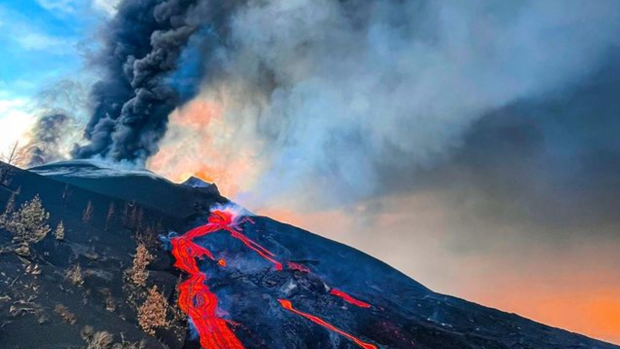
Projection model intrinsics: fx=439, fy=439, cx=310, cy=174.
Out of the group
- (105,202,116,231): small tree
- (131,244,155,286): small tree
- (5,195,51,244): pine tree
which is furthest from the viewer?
(105,202,116,231): small tree

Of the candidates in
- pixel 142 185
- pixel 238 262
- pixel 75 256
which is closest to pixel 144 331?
pixel 75 256

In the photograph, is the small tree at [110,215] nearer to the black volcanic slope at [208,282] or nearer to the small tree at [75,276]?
the black volcanic slope at [208,282]

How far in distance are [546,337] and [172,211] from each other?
1725 inches

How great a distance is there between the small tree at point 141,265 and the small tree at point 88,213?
18.9ft

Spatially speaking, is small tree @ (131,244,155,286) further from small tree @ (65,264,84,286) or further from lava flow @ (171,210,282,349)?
small tree @ (65,264,84,286)

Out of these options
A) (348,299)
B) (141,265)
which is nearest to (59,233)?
(141,265)

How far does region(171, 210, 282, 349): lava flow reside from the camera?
30281 millimetres

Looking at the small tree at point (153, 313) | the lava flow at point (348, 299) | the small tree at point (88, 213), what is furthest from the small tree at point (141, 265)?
the lava flow at point (348, 299)

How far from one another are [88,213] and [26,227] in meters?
11.5

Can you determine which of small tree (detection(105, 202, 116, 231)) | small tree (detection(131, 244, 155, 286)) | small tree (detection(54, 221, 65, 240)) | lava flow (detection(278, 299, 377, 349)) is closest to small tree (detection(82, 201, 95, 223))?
small tree (detection(105, 202, 116, 231))

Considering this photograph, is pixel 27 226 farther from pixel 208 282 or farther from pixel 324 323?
pixel 324 323

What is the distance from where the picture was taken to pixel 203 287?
126ft

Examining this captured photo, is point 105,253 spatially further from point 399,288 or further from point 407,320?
point 399,288

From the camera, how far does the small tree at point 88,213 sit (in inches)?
1578
